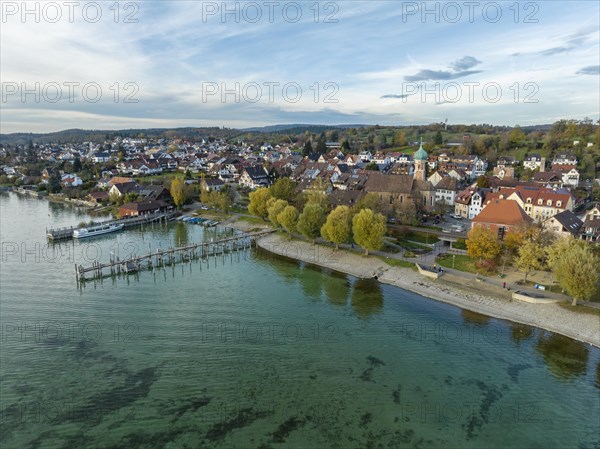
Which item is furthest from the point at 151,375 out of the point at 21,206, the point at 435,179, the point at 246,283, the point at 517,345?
the point at 21,206

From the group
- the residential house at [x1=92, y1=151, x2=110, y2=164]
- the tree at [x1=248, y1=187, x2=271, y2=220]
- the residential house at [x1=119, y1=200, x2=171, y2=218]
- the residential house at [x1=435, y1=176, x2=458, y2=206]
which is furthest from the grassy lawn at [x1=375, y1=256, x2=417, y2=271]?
the residential house at [x1=92, y1=151, x2=110, y2=164]

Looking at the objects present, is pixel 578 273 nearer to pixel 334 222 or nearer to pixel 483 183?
pixel 334 222

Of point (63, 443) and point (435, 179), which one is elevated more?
point (435, 179)

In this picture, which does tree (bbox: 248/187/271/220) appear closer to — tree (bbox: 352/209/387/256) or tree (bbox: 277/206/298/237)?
tree (bbox: 277/206/298/237)

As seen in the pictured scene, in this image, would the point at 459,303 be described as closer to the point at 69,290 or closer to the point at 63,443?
the point at 63,443

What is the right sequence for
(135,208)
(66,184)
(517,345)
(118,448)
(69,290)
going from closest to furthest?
(118,448) < (517,345) < (69,290) < (135,208) < (66,184)

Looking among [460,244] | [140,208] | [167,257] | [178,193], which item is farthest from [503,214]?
[140,208]
